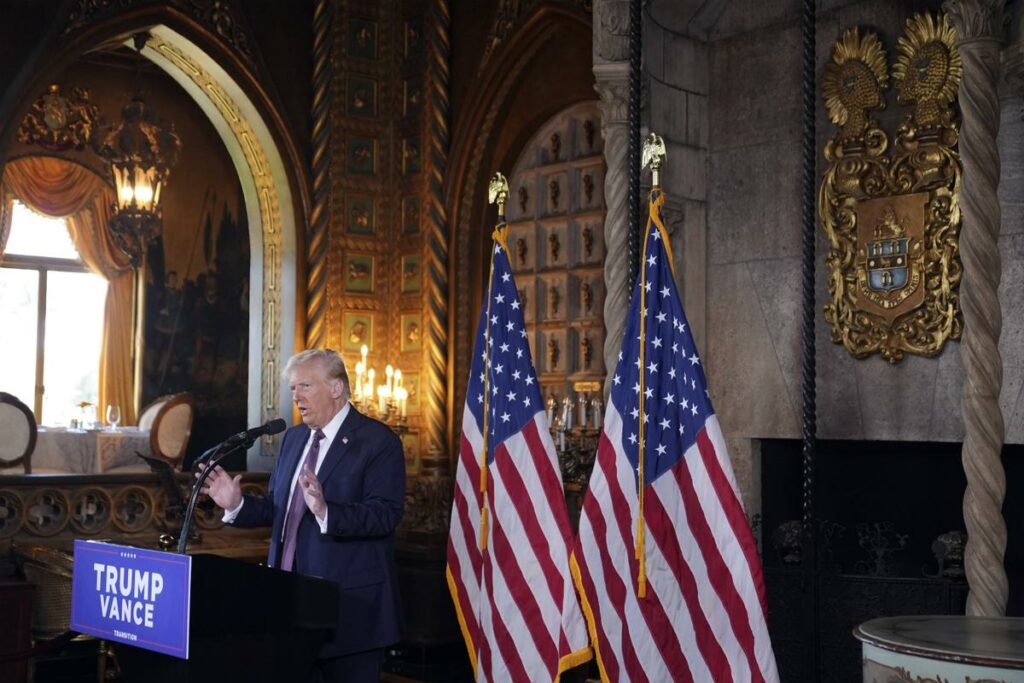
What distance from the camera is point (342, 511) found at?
14.4 feet

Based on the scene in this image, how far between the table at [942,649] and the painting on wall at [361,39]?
7298mm

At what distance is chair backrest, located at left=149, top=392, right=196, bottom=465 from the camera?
31.8ft

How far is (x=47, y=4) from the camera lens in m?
9.11

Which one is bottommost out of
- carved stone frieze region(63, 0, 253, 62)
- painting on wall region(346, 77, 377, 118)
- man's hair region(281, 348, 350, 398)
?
man's hair region(281, 348, 350, 398)

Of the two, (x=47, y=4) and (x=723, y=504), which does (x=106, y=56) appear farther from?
(x=723, y=504)

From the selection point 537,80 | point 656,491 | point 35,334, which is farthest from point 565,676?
point 35,334

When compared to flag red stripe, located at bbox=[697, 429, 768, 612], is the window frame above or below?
above

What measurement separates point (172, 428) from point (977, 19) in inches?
256

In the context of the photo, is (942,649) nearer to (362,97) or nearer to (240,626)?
(240,626)

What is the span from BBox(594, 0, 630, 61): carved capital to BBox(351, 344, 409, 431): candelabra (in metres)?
3.77

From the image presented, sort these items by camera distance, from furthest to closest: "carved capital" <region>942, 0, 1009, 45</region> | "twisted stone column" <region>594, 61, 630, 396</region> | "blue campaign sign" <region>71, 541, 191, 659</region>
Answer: "twisted stone column" <region>594, 61, 630, 396</region>
"carved capital" <region>942, 0, 1009, 45</region>
"blue campaign sign" <region>71, 541, 191, 659</region>

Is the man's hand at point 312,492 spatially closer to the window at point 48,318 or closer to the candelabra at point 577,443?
the candelabra at point 577,443

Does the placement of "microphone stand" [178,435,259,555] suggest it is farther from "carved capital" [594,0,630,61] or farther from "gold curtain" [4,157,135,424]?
"gold curtain" [4,157,135,424]

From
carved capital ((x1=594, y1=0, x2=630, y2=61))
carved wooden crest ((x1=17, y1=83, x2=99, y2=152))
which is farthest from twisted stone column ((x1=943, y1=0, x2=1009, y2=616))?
carved wooden crest ((x1=17, y1=83, x2=99, y2=152))
